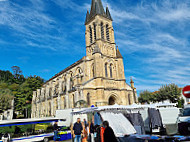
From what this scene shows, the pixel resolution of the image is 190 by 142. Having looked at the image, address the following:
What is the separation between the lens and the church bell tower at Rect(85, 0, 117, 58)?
29672mm

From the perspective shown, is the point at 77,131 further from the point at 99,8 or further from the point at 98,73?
the point at 99,8

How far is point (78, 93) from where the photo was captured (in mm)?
25750

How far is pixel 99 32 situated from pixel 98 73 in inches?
368

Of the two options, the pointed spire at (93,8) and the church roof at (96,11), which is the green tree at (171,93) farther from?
the pointed spire at (93,8)

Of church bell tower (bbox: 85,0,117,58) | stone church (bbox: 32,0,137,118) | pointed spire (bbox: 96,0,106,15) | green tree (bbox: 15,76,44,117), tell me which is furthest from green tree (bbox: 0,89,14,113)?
pointed spire (bbox: 96,0,106,15)

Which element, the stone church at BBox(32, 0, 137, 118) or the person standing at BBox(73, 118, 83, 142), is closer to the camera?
the person standing at BBox(73, 118, 83, 142)

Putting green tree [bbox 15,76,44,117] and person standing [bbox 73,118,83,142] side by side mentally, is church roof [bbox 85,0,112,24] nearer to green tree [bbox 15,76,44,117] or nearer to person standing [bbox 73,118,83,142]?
person standing [bbox 73,118,83,142]

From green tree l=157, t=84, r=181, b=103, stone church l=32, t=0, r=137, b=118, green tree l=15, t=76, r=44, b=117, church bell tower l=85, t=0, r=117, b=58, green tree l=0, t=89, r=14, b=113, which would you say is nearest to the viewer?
stone church l=32, t=0, r=137, b=118

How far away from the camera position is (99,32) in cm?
2967

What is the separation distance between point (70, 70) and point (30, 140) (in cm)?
2409

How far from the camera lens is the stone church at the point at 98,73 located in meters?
25.4

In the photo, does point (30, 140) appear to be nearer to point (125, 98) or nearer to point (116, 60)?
point (125, 98)

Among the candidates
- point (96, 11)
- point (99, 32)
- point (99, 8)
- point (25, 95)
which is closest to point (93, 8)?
point (99, 8)

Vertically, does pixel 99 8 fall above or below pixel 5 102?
above
